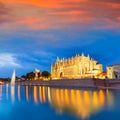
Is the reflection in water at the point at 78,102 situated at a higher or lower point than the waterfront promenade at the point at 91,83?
lower

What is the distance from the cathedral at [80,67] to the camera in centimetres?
12462

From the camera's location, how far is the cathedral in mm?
124625

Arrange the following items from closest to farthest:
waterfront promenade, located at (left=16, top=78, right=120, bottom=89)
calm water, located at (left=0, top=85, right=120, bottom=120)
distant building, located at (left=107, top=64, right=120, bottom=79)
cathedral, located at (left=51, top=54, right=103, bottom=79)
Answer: calm water, located at (left=0, top=85, right=120, bottom=120)
waterfront promenade, located at (left=16, top=78, right=120, bottom=89)
distant building, located at (left=107, top=64, right=120, bottom=79)
cathedral, located at (left=51, top=54, right=103, bottom=79)

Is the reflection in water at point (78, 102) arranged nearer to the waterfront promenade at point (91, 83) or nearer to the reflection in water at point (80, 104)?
the reflection in water at point (80, 104)

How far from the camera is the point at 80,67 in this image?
131 m

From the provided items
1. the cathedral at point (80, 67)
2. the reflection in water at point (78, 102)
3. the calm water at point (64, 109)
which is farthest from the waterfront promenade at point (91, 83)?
the calm water at point (64, 109)

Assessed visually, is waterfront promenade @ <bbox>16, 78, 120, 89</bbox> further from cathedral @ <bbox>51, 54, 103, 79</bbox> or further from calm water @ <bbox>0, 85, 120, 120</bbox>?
calm water @ <bbox>0, 85, 120, 120</bbox>

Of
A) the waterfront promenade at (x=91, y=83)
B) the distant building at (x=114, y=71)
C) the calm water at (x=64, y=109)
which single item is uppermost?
the distant building at (x=114, y=71)

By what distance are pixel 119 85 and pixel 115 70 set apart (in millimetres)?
20923

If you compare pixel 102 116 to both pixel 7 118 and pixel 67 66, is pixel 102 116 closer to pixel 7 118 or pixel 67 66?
pixel 7 118

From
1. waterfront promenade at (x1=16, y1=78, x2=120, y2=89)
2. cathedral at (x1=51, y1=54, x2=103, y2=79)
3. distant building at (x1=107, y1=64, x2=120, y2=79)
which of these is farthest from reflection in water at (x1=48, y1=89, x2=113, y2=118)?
cathedral at (x1=51, y1=54, x2=103, y2=79)

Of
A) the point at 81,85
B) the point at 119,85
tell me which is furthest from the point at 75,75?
the point at 119,85

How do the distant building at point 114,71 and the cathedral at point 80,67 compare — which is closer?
the distant building at point 114,71

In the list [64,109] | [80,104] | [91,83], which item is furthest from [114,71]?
[64,109]
